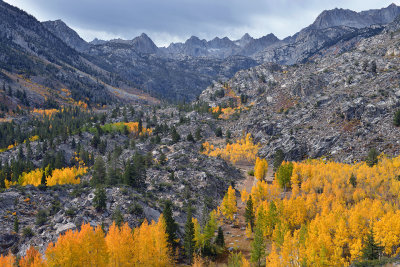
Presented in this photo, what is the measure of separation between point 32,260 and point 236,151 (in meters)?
126

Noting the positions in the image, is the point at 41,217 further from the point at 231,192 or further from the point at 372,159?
the point at 372,159

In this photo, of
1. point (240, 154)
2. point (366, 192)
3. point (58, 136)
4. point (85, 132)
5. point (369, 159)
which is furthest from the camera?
point (85, 132)

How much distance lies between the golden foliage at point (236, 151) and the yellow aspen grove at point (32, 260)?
110785 mm

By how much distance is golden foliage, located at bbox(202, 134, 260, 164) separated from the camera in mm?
156750

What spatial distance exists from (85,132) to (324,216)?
6386 inches

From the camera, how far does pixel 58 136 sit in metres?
172

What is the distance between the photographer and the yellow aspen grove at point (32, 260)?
4328 centimetres

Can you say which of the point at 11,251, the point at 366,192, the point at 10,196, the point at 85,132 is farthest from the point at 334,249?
the point at 85,132

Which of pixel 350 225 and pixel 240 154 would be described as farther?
pixel 240 154

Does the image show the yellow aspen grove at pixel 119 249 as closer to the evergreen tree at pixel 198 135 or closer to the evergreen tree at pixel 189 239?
the evergreen tree at pixel 189 239

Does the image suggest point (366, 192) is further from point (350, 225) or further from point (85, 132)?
point (85, 132)

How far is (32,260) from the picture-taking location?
4812 centimetres

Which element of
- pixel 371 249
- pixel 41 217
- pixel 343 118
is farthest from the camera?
pixel 343 118

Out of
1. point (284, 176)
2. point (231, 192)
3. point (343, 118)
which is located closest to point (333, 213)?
point (284, 176)
